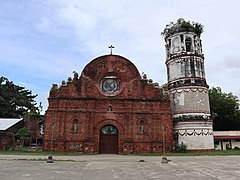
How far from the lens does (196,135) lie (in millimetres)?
29125

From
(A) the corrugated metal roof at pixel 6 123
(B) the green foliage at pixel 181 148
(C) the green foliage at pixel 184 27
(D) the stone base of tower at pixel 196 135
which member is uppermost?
(C) the green foliage at pixel 184 27

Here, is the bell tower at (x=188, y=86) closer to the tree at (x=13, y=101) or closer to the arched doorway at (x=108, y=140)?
the arched doorway at (x=108, y=140)

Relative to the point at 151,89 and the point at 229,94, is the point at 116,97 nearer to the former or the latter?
the point at 151,89

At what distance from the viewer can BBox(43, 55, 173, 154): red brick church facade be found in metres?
27.7

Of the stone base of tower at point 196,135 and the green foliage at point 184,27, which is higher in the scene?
the green foliage at point 184,27

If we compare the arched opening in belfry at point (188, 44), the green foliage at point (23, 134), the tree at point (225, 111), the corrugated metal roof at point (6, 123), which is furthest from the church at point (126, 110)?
the tree at point (225, 111)

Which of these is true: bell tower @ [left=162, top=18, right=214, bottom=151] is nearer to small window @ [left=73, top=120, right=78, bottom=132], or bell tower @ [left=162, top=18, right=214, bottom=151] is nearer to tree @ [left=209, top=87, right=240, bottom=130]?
small window @ [left=73, top=120, right=78, bottom=132]

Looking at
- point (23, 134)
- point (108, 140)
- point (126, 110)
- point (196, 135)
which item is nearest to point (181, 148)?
point (196, 135)

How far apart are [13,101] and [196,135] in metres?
38.3

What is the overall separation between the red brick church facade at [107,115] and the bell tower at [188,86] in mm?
2064

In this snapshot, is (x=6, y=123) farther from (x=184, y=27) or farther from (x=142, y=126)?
(x=184, y=27)

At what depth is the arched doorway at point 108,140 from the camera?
28.4m

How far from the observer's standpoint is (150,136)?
1118 inches

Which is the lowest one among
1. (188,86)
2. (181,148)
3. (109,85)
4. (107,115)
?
(181,148)
